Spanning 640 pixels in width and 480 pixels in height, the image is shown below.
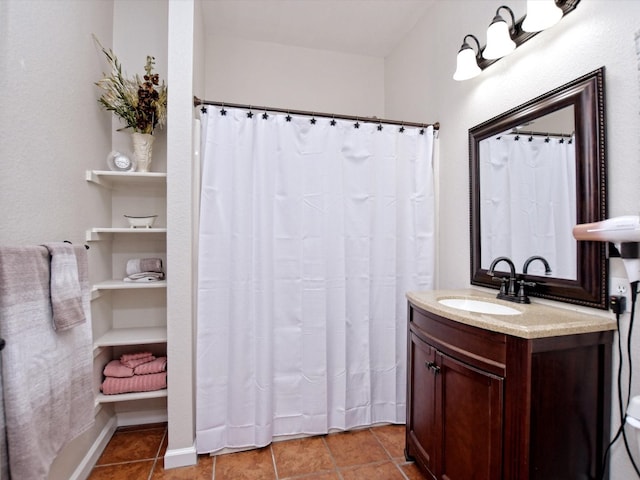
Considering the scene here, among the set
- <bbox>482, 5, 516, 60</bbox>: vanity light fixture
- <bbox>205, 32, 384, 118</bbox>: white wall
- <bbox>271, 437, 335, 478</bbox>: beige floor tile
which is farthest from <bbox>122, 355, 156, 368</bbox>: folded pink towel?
<bbox>482, 5, 516, 60</bbox>: vanity light fixture

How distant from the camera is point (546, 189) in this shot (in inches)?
59.0

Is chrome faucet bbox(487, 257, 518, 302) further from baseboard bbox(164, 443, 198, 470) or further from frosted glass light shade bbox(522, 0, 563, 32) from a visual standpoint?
baseboard bbox(164, 443, 198, 470)

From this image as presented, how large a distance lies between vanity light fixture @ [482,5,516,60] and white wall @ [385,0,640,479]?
84 millimetres

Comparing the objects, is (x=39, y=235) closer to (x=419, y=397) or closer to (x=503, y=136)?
(x=419, y=397)

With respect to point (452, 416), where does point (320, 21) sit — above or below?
above

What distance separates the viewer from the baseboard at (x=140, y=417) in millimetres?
2164

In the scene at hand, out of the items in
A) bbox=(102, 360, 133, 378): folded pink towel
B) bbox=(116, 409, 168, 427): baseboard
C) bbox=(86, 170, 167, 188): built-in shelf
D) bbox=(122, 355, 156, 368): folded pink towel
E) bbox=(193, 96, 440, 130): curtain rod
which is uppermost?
bbox=(193, 96, 440, 130): curtain rod

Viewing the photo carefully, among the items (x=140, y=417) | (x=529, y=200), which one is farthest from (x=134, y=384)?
(x=529, y=200)

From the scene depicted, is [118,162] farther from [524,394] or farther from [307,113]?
[524,394]

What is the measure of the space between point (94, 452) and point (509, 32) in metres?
3.24

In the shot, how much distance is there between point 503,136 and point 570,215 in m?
0.60

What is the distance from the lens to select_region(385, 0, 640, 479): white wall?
1.17 metres

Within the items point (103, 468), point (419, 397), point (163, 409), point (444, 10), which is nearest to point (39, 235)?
point (103, 468)

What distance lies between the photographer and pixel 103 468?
176 centimetres
